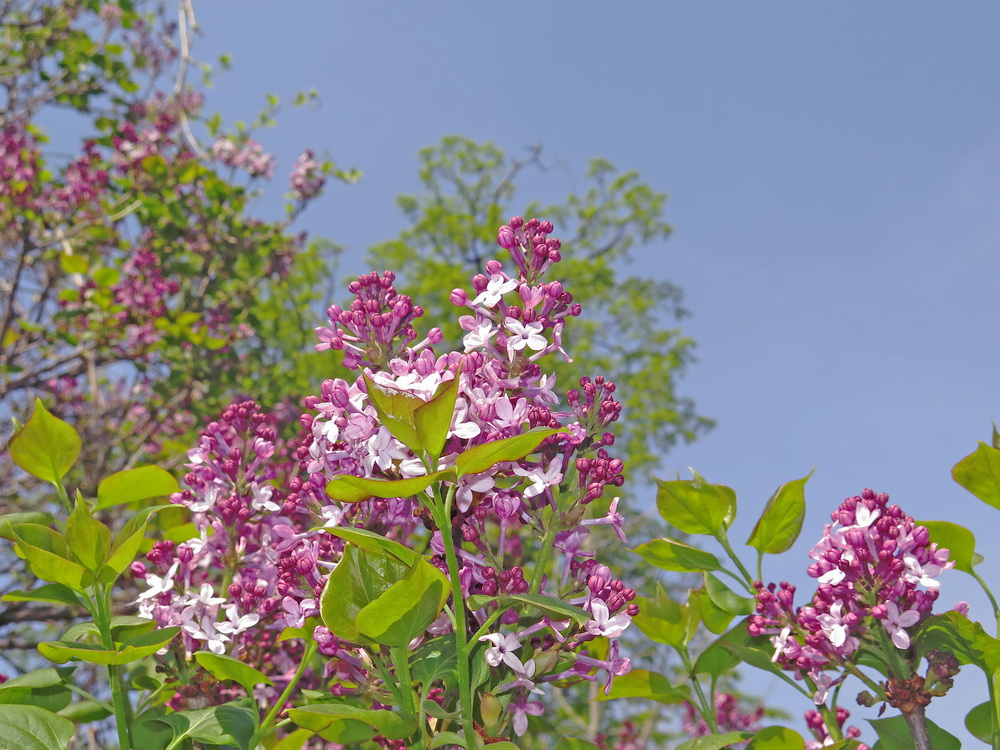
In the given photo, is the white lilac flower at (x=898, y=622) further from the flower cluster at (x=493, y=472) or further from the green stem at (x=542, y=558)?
the green stem at (x=542, y=558)

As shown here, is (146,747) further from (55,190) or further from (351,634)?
(55,190)

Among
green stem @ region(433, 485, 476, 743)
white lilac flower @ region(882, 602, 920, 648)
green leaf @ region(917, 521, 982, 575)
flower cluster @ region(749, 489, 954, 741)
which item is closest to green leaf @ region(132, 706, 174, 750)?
green stem @ region(433, 485, 476, 743)

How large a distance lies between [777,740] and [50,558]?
153 cm

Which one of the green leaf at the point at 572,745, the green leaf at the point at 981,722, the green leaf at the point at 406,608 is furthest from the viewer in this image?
the green leaf at the point at 981,722

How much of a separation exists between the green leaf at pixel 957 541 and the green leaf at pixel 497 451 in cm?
102

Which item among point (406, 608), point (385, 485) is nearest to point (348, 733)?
point (406, 608)

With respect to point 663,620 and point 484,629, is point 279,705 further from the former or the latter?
point 663,620

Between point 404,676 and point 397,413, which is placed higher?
point 397,413

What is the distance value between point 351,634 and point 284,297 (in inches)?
584

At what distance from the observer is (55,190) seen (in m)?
6.16

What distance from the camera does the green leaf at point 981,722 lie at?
5.55 feet

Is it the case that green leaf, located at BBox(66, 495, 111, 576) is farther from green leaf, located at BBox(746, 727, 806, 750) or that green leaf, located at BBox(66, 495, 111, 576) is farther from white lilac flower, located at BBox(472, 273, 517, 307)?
green leaf, located at BBox(746, 727, 806, 750)

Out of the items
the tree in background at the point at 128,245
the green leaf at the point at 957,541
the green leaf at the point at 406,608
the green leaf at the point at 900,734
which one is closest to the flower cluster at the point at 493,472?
the green leaf at the point at 406,608

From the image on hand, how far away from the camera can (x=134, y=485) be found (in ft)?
6.18
